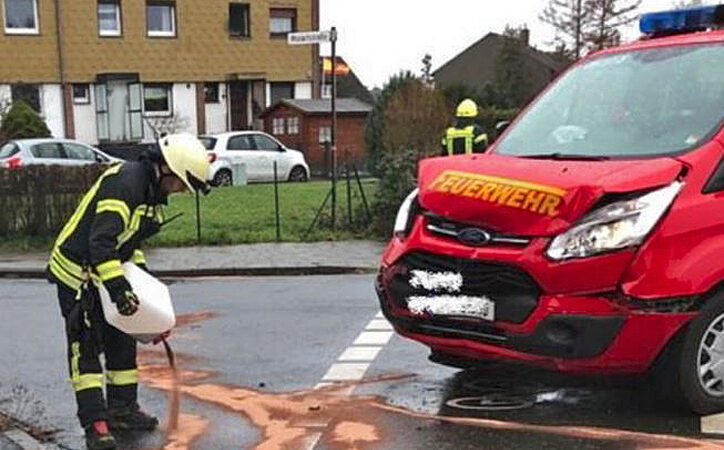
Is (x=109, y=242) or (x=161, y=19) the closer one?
(x=109, y=242)

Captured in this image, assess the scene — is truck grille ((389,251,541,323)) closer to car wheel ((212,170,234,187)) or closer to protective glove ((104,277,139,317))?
protective glove ((104,277,139,317))

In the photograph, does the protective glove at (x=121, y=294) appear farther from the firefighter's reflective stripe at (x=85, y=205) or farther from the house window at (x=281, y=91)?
the house window at (x=281, y=91)

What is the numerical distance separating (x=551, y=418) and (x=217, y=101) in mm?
37125

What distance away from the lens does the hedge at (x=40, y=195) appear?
1384 centimetres

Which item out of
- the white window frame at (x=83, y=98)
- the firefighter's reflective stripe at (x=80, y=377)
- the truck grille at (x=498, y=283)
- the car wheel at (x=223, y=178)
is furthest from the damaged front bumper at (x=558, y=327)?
the white window frame at (x=83, y=98)

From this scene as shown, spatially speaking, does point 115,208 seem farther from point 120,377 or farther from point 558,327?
point 558,327

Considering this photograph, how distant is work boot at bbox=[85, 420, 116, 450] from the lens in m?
5.18

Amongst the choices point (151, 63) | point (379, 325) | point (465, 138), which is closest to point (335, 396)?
point (379, 325)

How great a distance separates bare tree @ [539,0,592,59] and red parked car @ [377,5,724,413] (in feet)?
134

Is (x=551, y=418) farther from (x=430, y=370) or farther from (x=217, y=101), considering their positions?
(x=217, y=101)

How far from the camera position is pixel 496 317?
5172mm

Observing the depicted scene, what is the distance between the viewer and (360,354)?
7.22 meters

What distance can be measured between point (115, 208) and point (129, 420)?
4.18 feet

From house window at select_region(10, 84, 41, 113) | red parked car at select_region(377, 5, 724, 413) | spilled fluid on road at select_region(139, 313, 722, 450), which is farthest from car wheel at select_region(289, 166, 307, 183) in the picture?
red parked car at select_region(377, 5, 724, 413)
